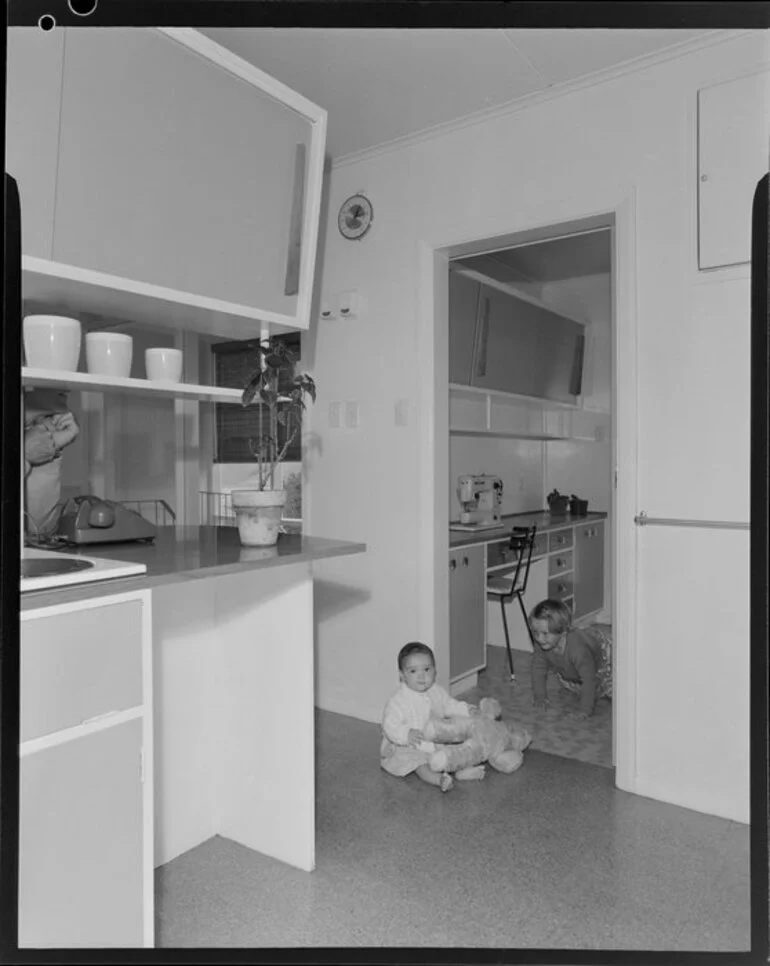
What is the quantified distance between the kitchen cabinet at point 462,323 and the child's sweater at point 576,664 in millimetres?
1273

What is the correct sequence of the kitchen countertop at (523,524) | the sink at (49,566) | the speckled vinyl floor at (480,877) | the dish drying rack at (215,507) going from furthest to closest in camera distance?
the dish drying rack at (215,507)
the kitchen countertop at (523,524)
the speckled vinyl floor at (480,877)
the sink at (49,566)

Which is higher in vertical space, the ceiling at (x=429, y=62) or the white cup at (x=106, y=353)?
the ceiling at (x=429, y=62)

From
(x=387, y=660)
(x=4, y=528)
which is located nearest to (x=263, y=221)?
(x=4, y=528)

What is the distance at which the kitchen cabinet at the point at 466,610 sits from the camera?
3.08 metres

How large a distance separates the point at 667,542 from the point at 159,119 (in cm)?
172

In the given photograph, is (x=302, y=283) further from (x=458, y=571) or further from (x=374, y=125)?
(x=458, y=571)

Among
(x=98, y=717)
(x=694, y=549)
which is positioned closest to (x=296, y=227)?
(x=98, y=717)

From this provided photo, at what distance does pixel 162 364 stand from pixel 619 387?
52.7 inches

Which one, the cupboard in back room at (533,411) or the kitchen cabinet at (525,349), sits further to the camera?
the kitchen cabinet at (525,349)

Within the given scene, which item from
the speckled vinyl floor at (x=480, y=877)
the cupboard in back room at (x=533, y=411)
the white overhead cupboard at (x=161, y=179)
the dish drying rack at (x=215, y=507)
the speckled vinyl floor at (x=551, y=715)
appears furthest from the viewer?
the dish drying rack at (x=215, y=507)

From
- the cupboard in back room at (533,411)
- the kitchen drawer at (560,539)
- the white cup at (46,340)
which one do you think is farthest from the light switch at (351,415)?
the kitchen drawer at (560,539)

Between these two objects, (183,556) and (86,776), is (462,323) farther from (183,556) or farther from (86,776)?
(86,776)

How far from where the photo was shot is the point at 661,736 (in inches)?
85.6

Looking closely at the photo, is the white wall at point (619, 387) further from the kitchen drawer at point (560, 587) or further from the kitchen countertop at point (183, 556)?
the kitchen drawer at point (560, 587)
